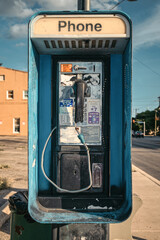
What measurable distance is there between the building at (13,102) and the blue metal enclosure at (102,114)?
21133mm

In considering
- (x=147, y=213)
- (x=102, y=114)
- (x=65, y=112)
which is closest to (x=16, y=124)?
(x=147, y=213)

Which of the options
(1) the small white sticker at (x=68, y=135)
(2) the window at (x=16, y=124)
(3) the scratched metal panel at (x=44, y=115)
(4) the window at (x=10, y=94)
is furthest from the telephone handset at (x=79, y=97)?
(4) the window at (x=10, y=94)

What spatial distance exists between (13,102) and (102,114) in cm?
2209

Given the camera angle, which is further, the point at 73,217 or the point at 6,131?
the point at 6,131

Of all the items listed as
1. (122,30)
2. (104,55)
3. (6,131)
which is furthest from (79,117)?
(6,131)

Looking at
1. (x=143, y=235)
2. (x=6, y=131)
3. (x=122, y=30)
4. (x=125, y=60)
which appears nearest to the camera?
(x=122, y=30)

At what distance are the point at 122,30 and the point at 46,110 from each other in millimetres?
1079

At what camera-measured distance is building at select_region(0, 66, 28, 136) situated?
23078 millimetres

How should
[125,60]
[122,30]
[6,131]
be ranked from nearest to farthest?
[122,30], [125,60], [6,131]

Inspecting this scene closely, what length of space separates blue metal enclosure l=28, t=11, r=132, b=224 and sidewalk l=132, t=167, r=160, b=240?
1252mm

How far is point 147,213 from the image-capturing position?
12.9 ft

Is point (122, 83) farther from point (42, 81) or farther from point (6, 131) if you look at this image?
point (6, 131)

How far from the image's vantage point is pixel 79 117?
7.72ft

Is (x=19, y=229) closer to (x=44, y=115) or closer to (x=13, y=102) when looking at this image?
(x=44, y=115)
